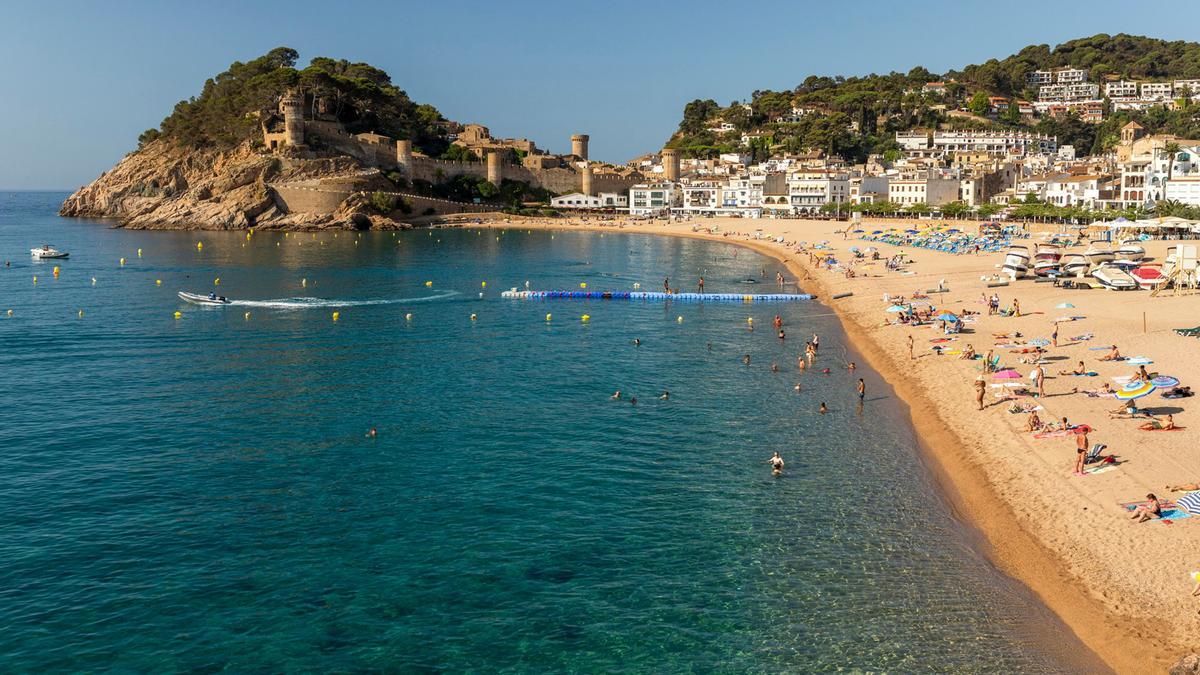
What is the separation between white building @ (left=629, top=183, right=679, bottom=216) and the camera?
121 metres

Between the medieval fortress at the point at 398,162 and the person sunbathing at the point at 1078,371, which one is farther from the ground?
the medieval fortress at the point at 398,162

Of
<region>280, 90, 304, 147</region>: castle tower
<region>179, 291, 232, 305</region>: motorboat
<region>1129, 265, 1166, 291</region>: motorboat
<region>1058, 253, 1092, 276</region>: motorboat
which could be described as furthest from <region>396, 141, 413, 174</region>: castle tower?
<region>1129, 265, 1166, 291</region>: motorboat

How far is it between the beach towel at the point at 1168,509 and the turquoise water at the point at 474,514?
10.2 ft

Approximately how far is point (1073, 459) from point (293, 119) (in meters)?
101

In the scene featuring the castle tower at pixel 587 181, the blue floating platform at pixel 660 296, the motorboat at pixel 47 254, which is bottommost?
the blue floating platform at pixel 660 296

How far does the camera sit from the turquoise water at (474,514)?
14.4 meters

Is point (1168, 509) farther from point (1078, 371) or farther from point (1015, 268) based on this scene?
point (1015, 268)

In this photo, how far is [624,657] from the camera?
14.0m

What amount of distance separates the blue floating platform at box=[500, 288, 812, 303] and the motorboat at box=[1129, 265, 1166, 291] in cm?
1616

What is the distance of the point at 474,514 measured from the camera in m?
19.2

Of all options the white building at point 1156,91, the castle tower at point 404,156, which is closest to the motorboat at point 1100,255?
the castle tower at point 404,156

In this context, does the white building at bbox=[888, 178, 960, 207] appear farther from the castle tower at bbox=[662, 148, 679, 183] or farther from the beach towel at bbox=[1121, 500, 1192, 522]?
the beach towel at bbox=[1121, 500, 1192, 522]

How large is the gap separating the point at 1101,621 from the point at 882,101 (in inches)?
6118

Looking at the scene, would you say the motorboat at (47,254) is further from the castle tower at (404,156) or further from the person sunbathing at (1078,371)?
the person sunbathing at (1078,371)
